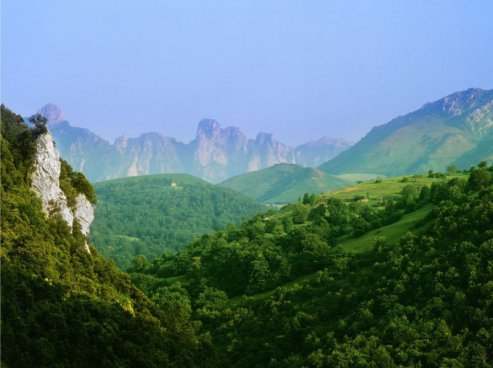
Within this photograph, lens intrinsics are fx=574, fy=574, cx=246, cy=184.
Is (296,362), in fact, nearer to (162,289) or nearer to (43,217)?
(43,217)

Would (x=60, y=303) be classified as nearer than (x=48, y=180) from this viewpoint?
Yes

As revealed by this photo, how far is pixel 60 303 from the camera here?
5388 cm

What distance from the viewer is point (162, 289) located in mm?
107375

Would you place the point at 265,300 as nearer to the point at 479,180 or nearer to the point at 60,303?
the point at 60,303

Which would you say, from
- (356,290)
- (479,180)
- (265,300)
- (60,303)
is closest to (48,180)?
(60,303)

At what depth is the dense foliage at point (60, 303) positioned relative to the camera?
164ft

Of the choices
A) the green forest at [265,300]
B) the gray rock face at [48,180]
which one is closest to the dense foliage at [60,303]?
the green forest at [265,300]

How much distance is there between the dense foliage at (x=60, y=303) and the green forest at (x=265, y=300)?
134mm

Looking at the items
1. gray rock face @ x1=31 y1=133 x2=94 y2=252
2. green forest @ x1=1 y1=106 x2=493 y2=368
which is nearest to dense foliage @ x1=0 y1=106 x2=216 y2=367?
green forest @ x1=1 y1=106 x2=493 y2=368

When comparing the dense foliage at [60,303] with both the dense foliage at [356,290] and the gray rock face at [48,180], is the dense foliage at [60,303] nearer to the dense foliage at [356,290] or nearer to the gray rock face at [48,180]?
the gray rock face at [48,180]

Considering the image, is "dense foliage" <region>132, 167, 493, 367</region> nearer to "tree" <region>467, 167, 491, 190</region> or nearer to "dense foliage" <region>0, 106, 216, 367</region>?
"tree" <region>467, 167, 491, 190</region>

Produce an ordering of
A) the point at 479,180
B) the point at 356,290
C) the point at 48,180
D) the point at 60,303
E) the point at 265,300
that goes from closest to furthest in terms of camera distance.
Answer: the point at 60,303, the point at 48,180, the point at 356,290, the point at 265,300, the point at 479,180

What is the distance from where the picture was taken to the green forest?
177 ft

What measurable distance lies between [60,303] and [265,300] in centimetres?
4450
